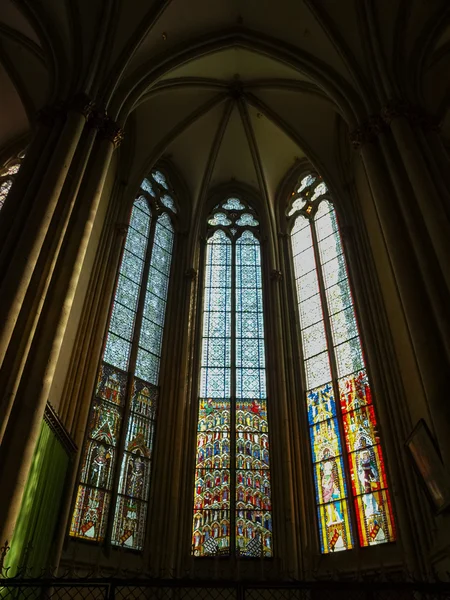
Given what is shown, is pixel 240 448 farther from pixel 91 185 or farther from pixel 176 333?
pixel 91 185

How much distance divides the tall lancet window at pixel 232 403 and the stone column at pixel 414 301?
17.0 ft

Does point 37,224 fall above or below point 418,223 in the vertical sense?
below

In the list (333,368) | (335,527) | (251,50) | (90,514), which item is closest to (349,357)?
(333,368)

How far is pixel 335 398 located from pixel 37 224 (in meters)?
7.16

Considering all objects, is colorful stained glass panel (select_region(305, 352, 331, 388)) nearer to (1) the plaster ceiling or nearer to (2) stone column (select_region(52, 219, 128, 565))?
(2) stone column (select_region(52, 219, 128, 565))

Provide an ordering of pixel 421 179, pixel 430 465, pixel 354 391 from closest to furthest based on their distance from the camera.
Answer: pixel 430 465 < pixel 421 179 < pixel 354 391

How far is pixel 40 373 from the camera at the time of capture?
7.10 m

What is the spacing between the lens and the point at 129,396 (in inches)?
447

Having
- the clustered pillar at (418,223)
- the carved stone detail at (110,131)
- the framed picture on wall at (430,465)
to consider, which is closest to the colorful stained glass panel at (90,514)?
the framed picture on wall at (430,465)

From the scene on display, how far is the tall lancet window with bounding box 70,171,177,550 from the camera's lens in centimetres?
981

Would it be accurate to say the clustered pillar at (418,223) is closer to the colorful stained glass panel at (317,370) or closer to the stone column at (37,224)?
the colorful stained glass panel at (317,370)

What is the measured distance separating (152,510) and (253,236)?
850 cm

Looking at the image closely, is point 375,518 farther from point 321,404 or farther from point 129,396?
point 129,396

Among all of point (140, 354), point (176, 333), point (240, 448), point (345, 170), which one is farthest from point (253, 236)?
point (240, 448)
